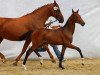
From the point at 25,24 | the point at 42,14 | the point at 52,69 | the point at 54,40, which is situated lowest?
the point at 52,69

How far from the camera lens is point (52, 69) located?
1277 centimetres

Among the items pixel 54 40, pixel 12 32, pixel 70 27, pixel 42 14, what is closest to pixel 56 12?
pixel 42 14

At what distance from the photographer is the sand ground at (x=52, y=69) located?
39.5ft

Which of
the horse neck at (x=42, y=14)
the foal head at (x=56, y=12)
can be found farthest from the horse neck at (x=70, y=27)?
the horse neck at (x=42, y=14)

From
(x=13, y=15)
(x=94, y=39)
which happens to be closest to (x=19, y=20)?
(x=13, y=15)

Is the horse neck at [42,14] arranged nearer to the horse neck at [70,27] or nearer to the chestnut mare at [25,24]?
the chestnut mare at [25,24]

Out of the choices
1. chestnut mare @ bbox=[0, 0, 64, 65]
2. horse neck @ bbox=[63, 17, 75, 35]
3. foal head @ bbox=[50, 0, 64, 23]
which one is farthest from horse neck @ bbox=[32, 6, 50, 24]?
horse neck @ bbox=[63, 17, 75, 35]

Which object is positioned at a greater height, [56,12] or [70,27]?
[56,12]

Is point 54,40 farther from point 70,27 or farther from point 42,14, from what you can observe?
point 42,14

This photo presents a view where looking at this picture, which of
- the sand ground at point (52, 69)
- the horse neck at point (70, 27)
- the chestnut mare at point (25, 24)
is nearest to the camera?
the sand ground at point (52, 69)

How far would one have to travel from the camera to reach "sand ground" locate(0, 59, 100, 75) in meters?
12.0

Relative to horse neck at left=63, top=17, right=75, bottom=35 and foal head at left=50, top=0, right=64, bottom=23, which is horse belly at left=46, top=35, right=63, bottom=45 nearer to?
horse neck at left=63, top=17, right=75, bottom=35

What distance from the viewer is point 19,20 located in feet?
44.2

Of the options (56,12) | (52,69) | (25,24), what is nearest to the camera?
(52,69)
